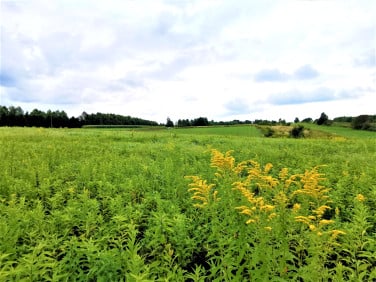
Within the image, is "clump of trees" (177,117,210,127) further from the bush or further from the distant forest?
the bush

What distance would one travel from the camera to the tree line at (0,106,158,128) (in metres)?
84.8

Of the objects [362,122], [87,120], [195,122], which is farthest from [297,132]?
[87,120]

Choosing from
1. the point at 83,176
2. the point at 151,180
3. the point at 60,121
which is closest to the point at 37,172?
the point at 83,176

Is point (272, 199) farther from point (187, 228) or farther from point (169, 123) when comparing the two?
point (169, 123)

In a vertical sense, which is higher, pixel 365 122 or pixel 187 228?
pixel 365 122

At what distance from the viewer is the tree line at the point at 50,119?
84750 millimetres

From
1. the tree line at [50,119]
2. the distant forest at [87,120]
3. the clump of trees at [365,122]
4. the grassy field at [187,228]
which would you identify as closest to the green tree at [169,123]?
the distant forest at [87,120]

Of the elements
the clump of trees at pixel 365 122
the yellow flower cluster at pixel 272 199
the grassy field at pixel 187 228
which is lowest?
the grassy field at pixel 187 228

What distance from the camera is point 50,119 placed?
89.3 metres

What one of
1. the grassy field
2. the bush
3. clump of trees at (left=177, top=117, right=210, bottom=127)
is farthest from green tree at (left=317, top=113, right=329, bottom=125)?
the grassy field

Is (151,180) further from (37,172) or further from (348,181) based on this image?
(348,181)

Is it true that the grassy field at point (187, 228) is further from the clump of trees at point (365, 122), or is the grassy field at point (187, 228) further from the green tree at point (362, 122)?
the green tree at point (362, 122)

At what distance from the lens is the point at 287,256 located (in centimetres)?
329

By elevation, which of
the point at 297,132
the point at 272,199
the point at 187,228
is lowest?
the point at 187,228
